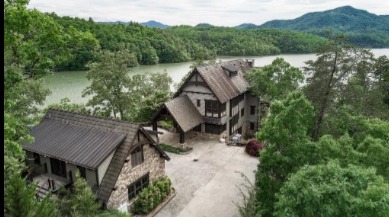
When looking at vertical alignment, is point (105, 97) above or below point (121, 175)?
above

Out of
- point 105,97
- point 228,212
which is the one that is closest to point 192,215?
point 228,212

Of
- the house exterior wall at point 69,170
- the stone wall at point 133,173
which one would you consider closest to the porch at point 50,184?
the house exterior wall at point 69,170

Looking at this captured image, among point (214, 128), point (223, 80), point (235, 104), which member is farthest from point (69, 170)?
point (235, 104)

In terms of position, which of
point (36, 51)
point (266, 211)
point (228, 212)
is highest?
point (36, 51)

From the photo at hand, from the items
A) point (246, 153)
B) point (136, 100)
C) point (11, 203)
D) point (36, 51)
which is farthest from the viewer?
point (136, 100)

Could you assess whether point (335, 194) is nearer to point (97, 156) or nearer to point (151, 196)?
point (151, 196)

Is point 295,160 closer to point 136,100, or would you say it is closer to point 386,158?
point 386,158

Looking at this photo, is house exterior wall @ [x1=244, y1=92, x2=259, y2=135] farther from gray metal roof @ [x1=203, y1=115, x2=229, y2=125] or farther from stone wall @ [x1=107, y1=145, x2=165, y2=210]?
stone wall @ [x1=107, y1=145, x2=165, y2=210]
